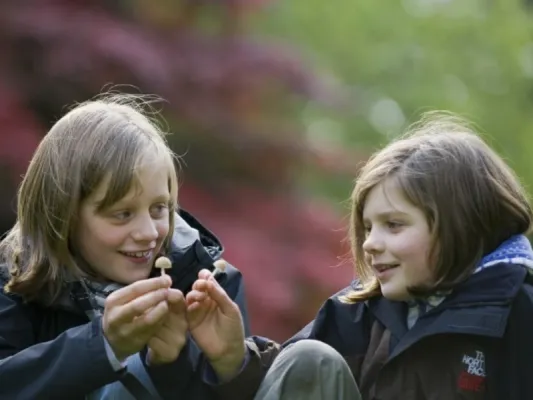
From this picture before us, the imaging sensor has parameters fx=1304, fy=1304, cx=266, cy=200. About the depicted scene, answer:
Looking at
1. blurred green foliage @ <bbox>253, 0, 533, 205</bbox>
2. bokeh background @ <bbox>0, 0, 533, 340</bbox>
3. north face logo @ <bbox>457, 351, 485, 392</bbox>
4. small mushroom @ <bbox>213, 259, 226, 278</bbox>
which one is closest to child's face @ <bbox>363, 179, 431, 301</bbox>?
north face logo @ <bbox>457, 351, 485, 392</bbox>

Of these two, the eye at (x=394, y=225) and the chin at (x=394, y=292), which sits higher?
the eye at (x=394, y=225)

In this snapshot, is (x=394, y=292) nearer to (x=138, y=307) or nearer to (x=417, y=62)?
(x=138, y=307)

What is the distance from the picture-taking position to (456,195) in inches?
99.3

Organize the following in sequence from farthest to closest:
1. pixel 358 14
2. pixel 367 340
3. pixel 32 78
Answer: pixel 358 14 < pixel 32 78 < pixel 367 340

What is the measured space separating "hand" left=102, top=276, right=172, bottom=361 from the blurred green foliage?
5429mm

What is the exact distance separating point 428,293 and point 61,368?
2.39ft

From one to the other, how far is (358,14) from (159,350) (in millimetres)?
6106

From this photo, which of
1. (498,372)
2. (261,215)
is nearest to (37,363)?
(498,372)

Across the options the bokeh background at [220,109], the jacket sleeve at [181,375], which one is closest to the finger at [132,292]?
the jacket sleeve at [181,375]

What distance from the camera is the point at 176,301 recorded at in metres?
2.32

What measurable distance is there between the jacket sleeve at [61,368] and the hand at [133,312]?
3 centimetres

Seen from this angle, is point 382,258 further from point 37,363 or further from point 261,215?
point 261,215

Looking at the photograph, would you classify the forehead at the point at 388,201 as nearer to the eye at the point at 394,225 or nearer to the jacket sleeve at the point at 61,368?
the eye at the point at 394,225

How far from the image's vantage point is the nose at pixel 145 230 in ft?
8.05
